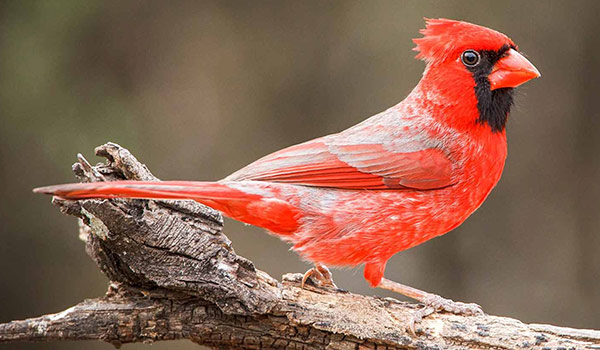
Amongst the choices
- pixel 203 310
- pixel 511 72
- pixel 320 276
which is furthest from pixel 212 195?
pixel 511 72

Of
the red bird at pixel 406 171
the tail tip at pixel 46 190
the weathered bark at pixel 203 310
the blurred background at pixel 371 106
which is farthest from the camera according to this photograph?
the blurred background at pixel 371 106

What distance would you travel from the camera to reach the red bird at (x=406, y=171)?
3.13 m

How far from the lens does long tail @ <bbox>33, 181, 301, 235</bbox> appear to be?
2.43m

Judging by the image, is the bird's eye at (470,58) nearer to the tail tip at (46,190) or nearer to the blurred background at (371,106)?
the blurred background at (371,106)

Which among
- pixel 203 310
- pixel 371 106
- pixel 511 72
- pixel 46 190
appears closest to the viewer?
pixel 46 190

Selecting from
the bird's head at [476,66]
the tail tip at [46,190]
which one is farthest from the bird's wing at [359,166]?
the tail tip at [46,190]

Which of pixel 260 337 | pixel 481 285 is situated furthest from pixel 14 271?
pixel 481 285

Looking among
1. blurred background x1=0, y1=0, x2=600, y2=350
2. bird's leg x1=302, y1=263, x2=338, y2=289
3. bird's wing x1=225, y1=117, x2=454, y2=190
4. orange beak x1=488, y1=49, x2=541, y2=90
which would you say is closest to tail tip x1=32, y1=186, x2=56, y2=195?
bird's wing x1=225, y1=117, x2=454, y2=190

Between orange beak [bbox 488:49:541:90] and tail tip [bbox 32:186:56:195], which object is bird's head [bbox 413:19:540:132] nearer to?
orange beak [bbox 488:49:541:90]

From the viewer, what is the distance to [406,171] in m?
3.24

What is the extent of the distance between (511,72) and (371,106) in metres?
1.82

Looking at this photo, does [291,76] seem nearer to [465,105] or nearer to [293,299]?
[465,105]

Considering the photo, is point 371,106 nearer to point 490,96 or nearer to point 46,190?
point 490,96

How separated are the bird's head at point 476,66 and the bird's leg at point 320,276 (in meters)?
0.97
